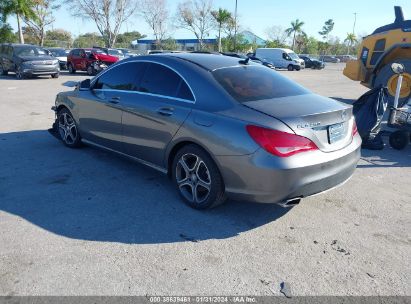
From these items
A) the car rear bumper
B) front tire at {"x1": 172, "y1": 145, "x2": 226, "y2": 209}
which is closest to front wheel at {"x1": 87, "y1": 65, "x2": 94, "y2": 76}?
front tire at {"x1": 172, "y1": 145, "x2": 226, "y2": 209}

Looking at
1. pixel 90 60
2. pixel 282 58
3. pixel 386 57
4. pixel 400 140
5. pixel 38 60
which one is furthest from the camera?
pixel 282 58

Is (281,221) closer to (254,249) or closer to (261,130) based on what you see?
(254,249)

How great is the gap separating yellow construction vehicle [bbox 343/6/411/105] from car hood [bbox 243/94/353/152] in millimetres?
5750

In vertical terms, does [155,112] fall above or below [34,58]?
above

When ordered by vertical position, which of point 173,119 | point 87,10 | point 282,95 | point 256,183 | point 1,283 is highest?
point 87,10

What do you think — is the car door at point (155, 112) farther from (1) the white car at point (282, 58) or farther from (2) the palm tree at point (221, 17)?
(2) the palm tree at point (221, 17)

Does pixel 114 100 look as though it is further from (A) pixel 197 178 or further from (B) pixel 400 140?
(B) pixel 400 140

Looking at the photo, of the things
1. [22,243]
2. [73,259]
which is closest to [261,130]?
[73,259]

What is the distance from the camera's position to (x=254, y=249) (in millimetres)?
Result: 3395

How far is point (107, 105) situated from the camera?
17.1 feet

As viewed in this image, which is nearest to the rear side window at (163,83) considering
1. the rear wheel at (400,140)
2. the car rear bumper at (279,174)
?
the car rear bumper at (279,174)

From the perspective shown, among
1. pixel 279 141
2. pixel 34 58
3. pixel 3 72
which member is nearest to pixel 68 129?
pixel 279 141

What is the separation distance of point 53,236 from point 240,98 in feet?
7.38

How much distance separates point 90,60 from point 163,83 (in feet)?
64.5
